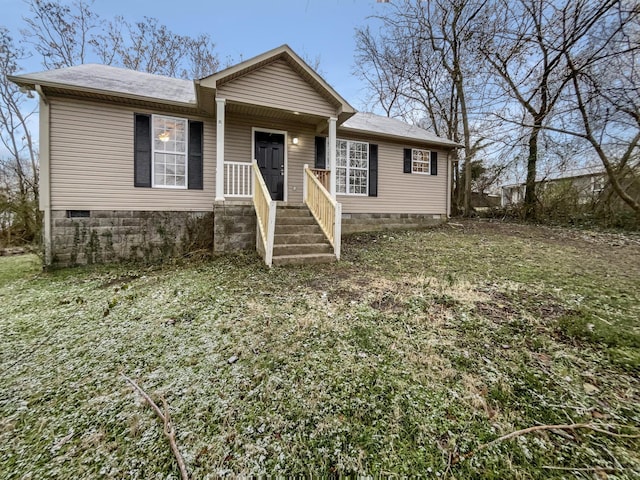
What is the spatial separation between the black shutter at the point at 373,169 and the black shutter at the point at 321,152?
5.14ft

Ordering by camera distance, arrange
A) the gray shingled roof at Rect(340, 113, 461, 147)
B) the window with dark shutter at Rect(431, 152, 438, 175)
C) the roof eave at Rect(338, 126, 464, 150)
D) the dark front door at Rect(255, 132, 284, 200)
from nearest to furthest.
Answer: the dark front door at Rect(255, 132, 284, 200) < the roof eave at Rect(338, 126, 464, 150) < the gray shingled roof at Rect(340, 113, 461, 147) < the window with dark shutter at Rect(431, 152, 438, 175)

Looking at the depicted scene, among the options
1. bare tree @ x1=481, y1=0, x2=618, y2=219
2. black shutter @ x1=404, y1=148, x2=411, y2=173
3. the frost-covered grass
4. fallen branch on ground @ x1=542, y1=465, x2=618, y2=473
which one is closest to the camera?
fallen branch on ground @ x1=542, y1=465, x2=618, y2=473

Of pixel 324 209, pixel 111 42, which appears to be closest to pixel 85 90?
pixel 324 209

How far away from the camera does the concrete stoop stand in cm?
542

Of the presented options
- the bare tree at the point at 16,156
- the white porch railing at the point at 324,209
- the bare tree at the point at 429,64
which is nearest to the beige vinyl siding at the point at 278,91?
the white porch railing at the point at 324,209

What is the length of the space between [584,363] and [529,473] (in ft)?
4.67

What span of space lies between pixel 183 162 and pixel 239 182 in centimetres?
146

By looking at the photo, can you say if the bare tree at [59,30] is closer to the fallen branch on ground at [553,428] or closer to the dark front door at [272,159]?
the dark front door at [272,159]

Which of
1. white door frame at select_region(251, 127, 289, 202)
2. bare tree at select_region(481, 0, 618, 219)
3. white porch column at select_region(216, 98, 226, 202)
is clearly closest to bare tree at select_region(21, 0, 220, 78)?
white door frame at select_region(251, 127, 289, 202)

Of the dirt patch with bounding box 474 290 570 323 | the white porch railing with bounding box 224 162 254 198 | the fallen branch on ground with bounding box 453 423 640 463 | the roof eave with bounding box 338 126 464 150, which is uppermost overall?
the roof eave with bounding box 338 126 464 150

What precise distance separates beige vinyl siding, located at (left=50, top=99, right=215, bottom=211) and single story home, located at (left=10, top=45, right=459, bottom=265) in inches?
0.8

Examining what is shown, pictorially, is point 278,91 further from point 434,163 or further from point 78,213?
point 434,163

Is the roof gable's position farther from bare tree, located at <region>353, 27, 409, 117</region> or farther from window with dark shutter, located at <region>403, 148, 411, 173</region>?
bare tree, located at <region>353, 27, 409, 117</region>

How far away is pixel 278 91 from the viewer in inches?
252
